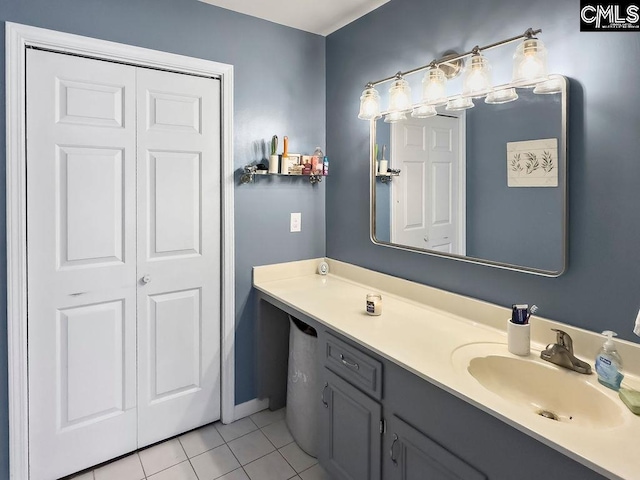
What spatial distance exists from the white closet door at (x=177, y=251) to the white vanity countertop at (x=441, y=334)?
391mm

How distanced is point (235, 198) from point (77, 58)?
0.98 meters

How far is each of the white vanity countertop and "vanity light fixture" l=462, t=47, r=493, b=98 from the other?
88 centimetres

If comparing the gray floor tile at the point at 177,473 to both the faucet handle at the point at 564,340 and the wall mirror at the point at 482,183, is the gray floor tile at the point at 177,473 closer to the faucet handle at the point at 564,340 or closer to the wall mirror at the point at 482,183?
the wall mirror at the point at 482,183

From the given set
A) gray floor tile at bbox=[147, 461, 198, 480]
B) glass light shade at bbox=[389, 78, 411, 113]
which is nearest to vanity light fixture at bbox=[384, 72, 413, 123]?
glass light shade at bbox=[389, 78, 411, 113]

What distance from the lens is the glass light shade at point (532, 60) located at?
1.40 metres

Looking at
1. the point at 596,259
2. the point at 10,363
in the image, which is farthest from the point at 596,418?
the point at 10,363

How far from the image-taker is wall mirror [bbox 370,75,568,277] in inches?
56.7

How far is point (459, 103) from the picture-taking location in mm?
1712

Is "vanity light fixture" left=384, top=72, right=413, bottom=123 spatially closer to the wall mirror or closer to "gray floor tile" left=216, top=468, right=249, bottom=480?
the wall mirror

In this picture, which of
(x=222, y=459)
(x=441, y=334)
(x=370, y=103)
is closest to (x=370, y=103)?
(x=370, y=103)

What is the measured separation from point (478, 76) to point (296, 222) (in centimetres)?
134

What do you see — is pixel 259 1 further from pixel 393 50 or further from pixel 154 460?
pixel 154 460

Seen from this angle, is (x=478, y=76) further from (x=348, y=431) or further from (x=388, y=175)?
(x=348, y=431)

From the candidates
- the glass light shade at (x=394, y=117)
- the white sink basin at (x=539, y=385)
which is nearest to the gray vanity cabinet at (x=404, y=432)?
the white sink basin at (x=539, y=385)
